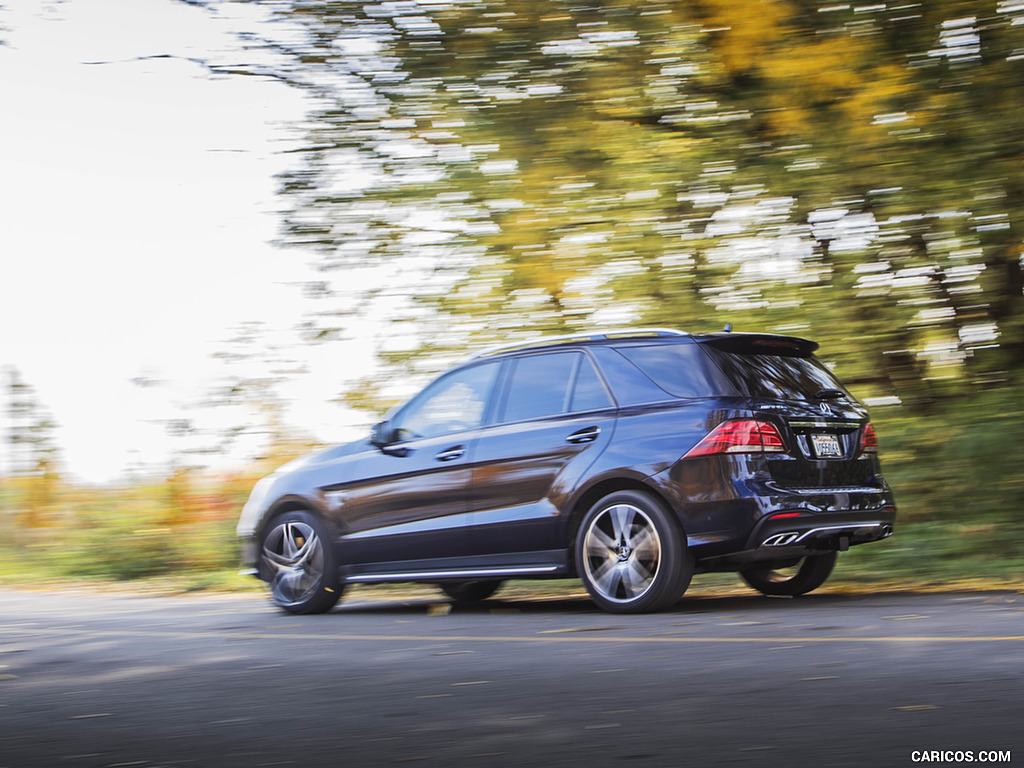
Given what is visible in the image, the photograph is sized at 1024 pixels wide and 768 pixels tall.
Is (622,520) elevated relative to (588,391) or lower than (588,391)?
lower

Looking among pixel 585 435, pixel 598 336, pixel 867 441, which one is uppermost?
pixel 598 336

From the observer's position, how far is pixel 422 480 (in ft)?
27.9

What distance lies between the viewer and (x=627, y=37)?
11266 mm

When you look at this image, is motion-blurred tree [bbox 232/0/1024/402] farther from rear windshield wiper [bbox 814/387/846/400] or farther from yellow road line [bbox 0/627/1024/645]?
yellow road line [bbox 0/627/1024/645]

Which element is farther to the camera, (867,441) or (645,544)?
(867,441)

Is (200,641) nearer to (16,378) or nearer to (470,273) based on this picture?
(470,273)

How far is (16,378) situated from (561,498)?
35.6 ft

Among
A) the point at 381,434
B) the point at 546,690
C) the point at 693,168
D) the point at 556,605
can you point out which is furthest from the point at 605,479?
the point at 693,168

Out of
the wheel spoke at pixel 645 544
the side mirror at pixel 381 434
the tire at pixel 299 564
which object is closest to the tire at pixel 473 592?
the tire at pixel 299 564

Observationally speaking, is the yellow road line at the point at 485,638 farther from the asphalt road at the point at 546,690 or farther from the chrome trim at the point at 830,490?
the chrome trim at the point at 830,490

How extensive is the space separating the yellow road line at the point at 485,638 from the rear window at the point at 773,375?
183 cm

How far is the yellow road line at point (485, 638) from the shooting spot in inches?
229

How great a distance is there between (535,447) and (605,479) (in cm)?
62

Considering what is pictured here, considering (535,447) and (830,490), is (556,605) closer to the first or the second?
(535,447)
